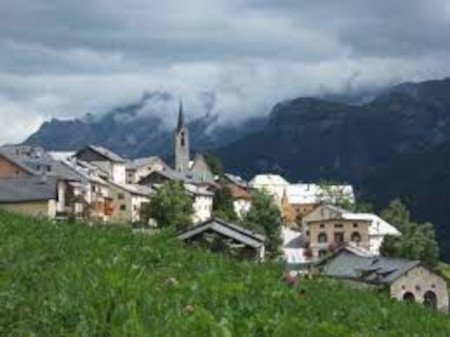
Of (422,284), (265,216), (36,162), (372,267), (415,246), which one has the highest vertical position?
(36,162)

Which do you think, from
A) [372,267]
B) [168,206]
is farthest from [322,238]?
[372,267]

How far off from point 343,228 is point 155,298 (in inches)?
6934

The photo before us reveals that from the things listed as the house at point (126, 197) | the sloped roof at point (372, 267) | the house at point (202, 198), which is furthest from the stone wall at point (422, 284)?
the house at point (202, 198)

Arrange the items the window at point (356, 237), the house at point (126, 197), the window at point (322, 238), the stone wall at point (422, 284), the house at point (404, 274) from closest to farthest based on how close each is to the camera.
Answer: the house at point (404, 274) < the stone wall at point (422, 284) < the house at point (126, 197) < the window at point (356, 237) < the window at point (322, 238)

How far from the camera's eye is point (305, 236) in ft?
611

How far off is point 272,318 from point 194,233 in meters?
26.2

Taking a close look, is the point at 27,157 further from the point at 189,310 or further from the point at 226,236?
the point at 189,310

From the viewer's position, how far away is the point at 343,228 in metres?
185

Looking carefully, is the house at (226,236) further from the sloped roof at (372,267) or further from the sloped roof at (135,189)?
the sloped roof at (135,189)

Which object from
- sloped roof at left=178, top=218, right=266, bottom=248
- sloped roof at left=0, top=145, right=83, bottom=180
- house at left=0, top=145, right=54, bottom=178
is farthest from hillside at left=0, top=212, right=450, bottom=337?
sloped roof at left=0, top=145, right=83, bottom=180

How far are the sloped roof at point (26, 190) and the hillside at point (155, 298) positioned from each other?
89.8 meters

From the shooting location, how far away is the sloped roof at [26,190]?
362ft

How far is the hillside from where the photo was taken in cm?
896

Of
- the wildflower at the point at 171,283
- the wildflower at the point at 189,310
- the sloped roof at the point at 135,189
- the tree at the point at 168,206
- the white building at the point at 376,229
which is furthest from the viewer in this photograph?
the white building at the point at 376,229
